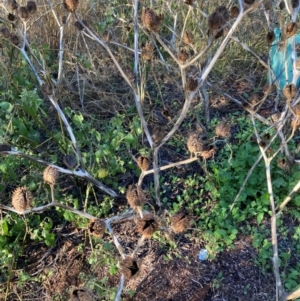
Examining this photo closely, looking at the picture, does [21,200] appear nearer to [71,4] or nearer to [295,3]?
[71,4]

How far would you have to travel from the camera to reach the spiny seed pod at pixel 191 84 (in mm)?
1352

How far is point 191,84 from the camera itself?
1.35 m

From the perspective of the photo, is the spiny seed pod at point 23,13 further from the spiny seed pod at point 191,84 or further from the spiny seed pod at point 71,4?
the spiny seed pod at point 191,84

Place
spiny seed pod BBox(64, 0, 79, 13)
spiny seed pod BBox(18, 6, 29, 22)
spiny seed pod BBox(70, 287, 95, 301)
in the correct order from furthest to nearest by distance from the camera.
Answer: spiny seed pod BBox(18, 6, 29, 22) → spiny seed pod BBox(64, 0, 79, 13) → spiny seed pod BBox(70, 287, 95, 301)

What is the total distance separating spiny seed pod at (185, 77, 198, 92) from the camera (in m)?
1.35

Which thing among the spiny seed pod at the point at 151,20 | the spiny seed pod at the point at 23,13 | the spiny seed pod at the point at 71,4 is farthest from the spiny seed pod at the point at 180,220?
the spiny seed pod at the point at 23,13

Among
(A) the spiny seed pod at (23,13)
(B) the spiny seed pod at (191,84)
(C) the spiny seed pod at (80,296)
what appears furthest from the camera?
(A) the spiny seed pod at (23,13)

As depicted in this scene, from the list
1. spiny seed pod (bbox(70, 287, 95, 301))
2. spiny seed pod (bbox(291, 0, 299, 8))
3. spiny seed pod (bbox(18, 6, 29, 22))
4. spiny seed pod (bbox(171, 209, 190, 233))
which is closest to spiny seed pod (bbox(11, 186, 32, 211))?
spiny seed pod (bbox(70, 287, 95, 301))

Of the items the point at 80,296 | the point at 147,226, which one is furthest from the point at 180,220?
the point at 80,296

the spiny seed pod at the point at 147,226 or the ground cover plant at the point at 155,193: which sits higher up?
the spiny seed pod at the point at 147,226

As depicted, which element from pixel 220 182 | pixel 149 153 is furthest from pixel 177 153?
pixel 220 182

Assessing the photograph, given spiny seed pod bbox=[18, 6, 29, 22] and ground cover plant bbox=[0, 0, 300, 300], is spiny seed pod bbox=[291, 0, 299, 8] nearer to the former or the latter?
ground cover plant bbox=[0, 0, 300, 300]

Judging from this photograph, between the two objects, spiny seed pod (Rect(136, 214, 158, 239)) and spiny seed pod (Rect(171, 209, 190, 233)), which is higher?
spiny seed pod (Rect(136, 214, 158, 239))

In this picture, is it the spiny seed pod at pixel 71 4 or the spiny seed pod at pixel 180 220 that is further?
the spiny seed pod at pixel 71 4
